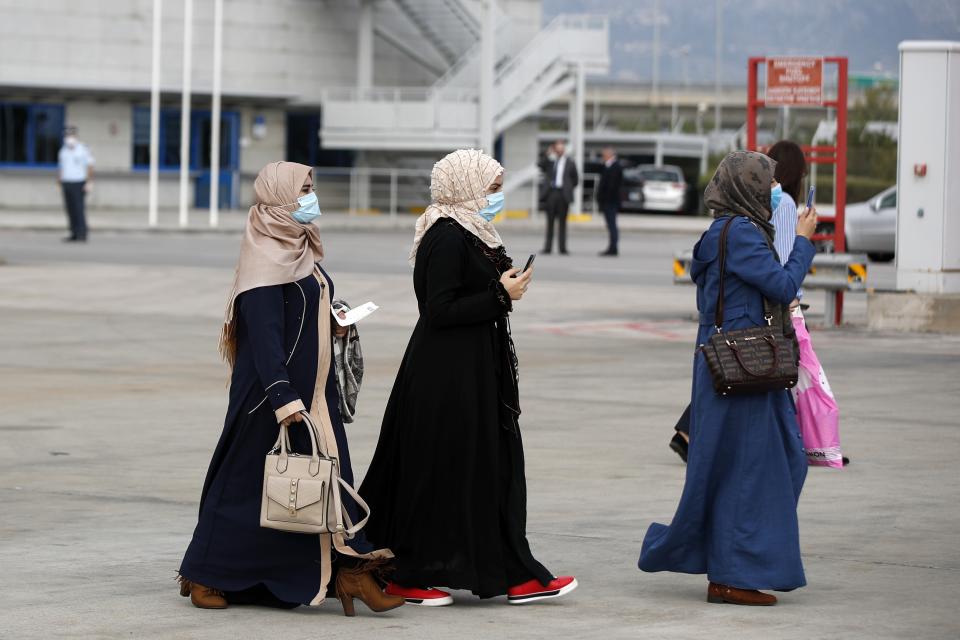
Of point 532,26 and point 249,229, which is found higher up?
point 532,26

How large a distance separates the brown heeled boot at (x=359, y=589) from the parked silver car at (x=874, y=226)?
81.5ft

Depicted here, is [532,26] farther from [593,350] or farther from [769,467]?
[769,467]

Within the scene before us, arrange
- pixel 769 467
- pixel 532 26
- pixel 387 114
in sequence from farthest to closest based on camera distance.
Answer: pixel 532 26, pixel 387 114, pixel 769 467

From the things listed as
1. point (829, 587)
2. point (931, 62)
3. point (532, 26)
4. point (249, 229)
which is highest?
point (532, 26)

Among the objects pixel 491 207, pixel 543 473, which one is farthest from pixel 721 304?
pixel 543 473

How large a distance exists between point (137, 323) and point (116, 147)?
2763 cm

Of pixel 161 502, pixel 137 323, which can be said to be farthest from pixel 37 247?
pixel 161 502

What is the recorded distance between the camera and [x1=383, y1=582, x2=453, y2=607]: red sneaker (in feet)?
21.2

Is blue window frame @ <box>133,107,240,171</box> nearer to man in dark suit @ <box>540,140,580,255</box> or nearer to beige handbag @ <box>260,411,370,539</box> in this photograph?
man in dark suit @ <box>540,140,580,255</box>

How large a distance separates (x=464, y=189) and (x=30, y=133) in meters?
38.2

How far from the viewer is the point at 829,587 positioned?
22.4 ft

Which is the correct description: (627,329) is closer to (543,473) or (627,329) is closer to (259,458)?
(543,473)

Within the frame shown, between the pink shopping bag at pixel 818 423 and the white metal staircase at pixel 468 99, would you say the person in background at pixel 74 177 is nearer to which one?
the white metal staircase at pixel 468 99

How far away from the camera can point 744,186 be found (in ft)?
21.7
